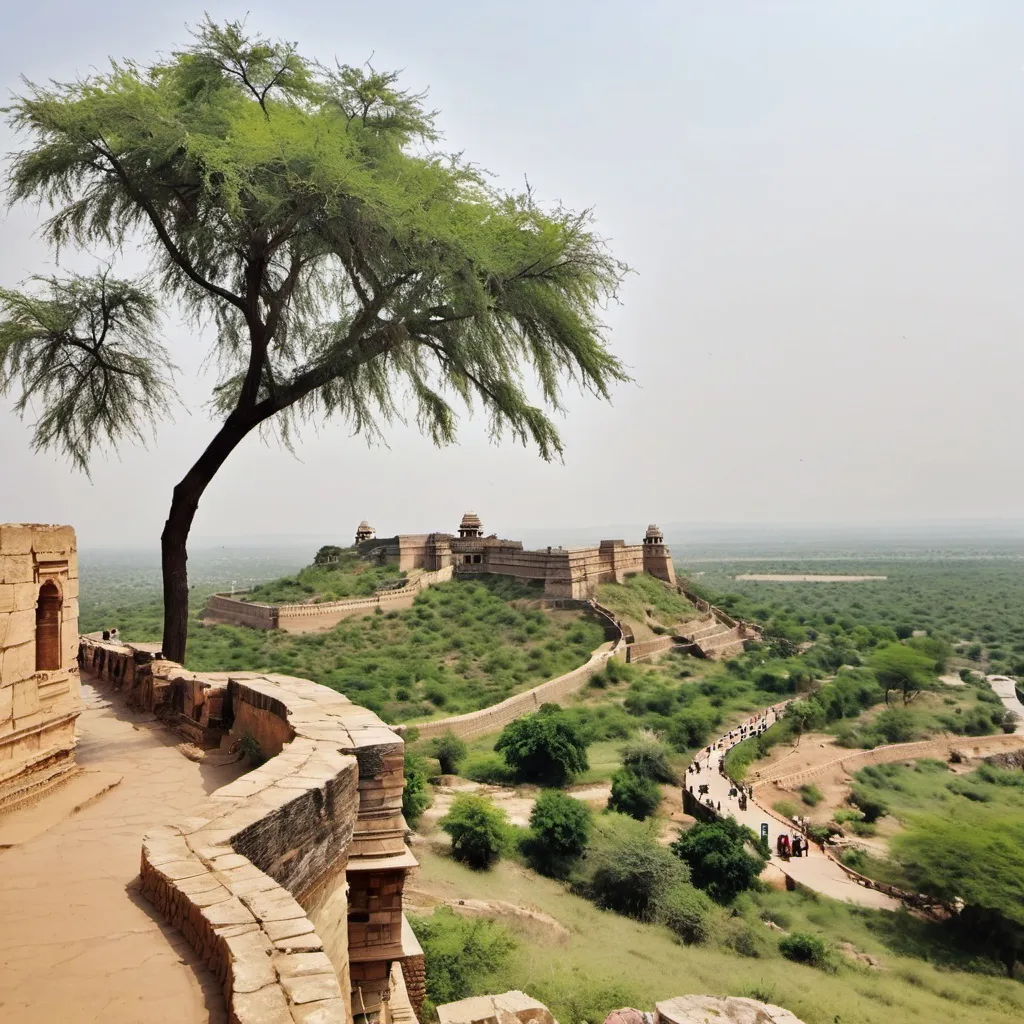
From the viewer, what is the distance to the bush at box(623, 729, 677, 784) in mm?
22406

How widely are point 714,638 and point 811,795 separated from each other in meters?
14.4

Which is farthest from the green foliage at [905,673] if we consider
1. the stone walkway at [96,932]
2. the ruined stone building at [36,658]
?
the ruined stone building at [36,658]

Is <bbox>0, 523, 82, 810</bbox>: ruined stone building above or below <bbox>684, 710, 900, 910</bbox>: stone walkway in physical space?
above

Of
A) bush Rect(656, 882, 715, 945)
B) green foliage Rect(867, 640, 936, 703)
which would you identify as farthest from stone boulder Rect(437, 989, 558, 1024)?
green foliage Rect(867, 640, 936, 703)

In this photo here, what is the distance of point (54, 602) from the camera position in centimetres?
534

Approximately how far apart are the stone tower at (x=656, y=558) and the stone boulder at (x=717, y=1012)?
35.4 metres

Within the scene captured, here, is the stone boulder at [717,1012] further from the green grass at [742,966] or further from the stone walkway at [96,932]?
the stone walkway at [96,932]

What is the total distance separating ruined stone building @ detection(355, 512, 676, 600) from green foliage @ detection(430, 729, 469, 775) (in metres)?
14.7

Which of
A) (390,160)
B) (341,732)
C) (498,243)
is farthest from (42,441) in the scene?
(341,732)

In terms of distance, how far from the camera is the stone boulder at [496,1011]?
30.2ft

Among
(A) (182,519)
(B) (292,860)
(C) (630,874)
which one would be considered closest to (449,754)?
(C) (630,874)

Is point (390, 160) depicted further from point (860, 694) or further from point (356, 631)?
point (860, 694)

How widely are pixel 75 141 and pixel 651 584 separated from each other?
125 ft

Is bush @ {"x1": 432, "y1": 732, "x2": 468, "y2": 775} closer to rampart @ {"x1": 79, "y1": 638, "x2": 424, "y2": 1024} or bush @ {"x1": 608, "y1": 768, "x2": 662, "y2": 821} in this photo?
bush @ {"x1": 608, "y1": 768, "x2": 662, "y2": 821}
